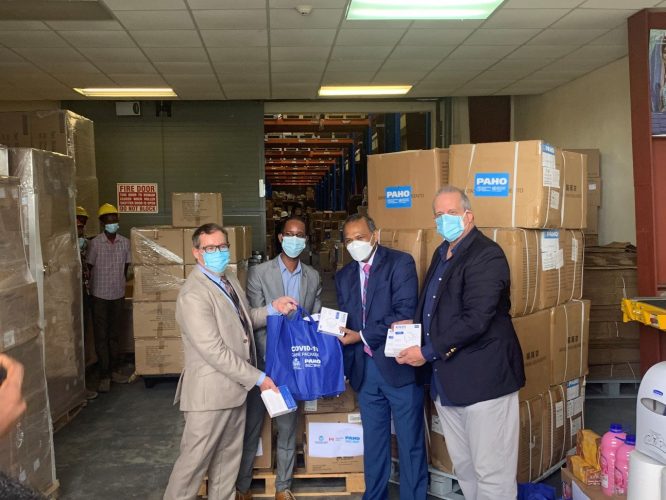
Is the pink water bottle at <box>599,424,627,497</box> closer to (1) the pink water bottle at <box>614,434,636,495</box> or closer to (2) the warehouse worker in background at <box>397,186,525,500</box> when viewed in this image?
(1) the pink water bottle at <box>614,434,636,495</box>

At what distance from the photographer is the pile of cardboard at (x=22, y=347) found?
2.77 metres

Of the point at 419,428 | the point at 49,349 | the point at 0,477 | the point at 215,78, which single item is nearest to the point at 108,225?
the point at 49,349

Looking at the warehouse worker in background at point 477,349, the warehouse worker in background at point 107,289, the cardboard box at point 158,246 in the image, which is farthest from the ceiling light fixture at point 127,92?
the warehouse worker in background at point 477,349

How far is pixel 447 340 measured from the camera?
238cm

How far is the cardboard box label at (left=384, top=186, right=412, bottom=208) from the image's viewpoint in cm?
339

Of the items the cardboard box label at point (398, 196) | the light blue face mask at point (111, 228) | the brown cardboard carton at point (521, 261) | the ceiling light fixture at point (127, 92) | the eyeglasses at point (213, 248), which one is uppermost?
the ceiling light fixture at point (127, 92)

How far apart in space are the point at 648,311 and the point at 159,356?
12.6ft

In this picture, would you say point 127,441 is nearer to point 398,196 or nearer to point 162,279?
point 162,279

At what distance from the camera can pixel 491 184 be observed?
3.10 meters

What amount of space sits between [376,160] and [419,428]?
1.61 metres

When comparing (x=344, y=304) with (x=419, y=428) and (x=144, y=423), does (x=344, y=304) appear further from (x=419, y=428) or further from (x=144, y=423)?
(x=144, y=423)

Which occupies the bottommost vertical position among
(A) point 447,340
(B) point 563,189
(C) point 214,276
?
(A) point 447,340

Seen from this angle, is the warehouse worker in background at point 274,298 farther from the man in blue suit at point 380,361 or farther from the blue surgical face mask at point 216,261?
the blue surgical face mask at point 216,261

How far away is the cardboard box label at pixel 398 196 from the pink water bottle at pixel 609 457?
1.55 m
